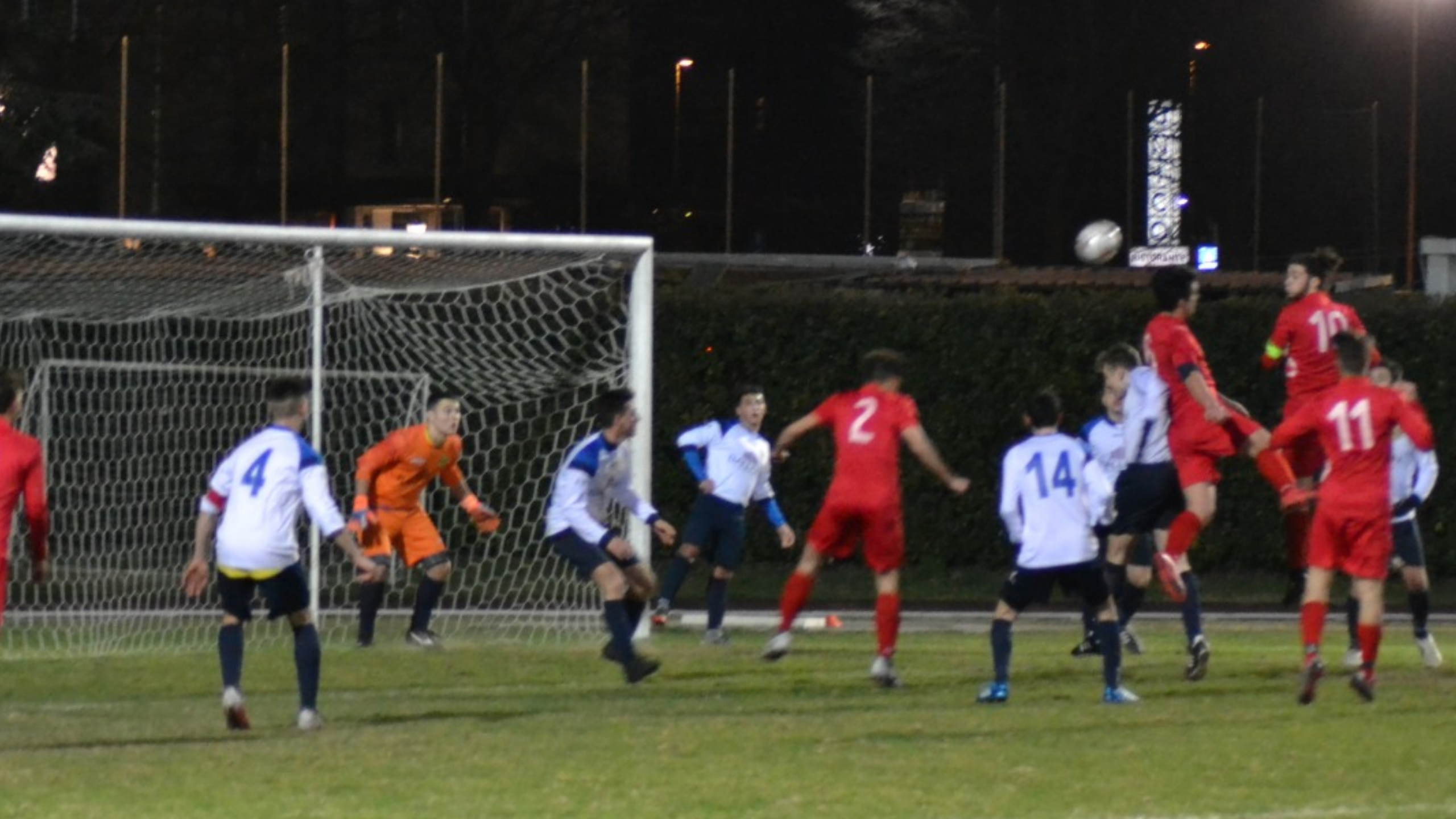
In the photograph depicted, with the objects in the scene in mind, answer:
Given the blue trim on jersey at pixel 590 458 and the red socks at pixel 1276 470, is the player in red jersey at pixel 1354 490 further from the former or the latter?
the blue trim on jersey at pixel 590 458

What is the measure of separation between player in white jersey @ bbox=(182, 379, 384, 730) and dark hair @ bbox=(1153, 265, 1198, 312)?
5.20m

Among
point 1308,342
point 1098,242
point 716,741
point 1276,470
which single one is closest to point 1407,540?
point 1276,470

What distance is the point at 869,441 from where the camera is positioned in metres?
13.2

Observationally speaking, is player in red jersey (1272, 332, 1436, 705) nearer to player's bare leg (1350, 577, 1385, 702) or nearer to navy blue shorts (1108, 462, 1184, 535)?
player's bare leg (1350, 577, 1385, 702)

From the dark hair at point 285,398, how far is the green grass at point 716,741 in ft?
5.05

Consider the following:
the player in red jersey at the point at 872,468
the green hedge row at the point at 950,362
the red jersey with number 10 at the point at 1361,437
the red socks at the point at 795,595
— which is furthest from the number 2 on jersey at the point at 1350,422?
the green hedge row at the point at 950,362

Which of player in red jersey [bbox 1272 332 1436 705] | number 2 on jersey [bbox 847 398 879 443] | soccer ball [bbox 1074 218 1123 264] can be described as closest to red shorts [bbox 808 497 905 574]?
number 2 on jersey [bbox 847 398 879 443]

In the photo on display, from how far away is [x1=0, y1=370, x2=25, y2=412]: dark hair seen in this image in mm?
11562

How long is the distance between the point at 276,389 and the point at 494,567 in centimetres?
920

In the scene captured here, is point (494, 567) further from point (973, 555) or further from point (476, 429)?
point (973, 555)

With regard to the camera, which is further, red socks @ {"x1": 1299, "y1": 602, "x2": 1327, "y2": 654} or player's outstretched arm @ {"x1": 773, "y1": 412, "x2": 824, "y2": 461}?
player's outstretched arm @ {"x1": 773, "y1": 412, "x2": 824, "y2": 461}

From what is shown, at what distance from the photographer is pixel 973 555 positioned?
80.3 ft

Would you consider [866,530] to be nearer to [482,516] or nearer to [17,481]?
[482,516]

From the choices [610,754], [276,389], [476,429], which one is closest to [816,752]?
[610,754]
